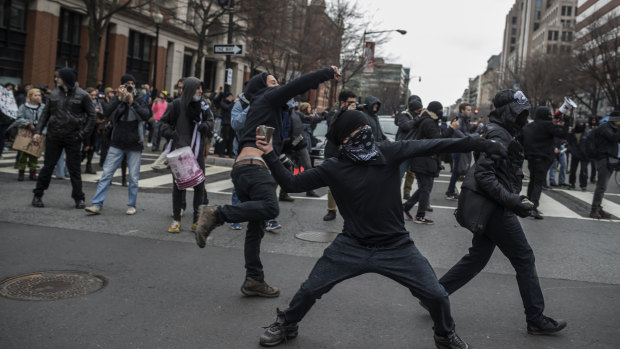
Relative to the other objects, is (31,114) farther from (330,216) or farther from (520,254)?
(520,254)

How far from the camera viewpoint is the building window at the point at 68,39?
96.8 feet

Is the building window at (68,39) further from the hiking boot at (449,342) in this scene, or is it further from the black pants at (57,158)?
the hiking boot at (449,342)

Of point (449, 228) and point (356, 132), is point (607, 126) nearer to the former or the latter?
point (449, 228)

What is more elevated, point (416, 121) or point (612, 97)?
point (612, 97)

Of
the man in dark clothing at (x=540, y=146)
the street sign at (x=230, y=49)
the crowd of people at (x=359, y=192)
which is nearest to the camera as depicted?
the crowd of people at (x=359, y=192)

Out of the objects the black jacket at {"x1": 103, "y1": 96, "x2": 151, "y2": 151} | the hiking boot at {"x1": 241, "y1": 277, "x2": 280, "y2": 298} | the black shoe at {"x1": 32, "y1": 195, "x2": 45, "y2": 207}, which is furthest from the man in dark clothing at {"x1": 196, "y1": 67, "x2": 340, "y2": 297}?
the black shoe at {"x1": 32, "y1": 195, "x2": 45, "y2": 207}

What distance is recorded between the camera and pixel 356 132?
3.58 metres

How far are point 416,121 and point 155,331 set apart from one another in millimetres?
6381

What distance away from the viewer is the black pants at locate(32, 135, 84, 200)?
26.8ft

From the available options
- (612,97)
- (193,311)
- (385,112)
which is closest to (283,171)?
(193,311)

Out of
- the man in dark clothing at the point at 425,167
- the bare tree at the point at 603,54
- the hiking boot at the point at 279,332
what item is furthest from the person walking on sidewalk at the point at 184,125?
the bare tree at the point at 603,54

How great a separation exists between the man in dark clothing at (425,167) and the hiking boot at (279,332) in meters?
5.22

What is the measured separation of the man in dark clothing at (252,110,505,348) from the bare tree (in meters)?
40.2

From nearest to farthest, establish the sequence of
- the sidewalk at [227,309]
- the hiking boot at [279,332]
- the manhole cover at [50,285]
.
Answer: the hiking boot at [279,332] < the sidewalk at [227,309] < the manhole cover at [50,285]
